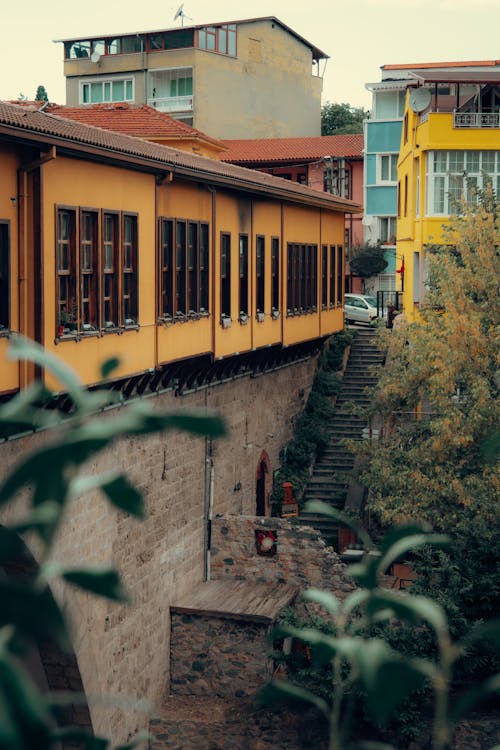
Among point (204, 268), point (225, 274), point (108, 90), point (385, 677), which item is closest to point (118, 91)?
point (108, 90)

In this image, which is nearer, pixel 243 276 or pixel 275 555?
pixel 275 555

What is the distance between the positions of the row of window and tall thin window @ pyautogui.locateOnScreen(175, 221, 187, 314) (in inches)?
1342

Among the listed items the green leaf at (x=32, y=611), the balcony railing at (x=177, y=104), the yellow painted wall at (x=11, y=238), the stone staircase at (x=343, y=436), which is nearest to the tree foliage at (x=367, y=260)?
the balcony railing at (x=177, y=104)

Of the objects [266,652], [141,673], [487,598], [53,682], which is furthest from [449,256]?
[53,682]

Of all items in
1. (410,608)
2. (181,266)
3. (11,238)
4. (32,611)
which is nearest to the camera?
(32,611)

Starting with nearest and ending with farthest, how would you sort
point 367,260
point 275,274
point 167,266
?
1. point 167,266
2. point 275,274
3. point 367,260

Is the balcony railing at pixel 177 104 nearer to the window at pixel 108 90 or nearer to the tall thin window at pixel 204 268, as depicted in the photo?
the window at pixel 108 90

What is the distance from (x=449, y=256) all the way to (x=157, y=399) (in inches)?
284

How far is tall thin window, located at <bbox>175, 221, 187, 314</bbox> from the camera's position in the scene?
19.3 metres

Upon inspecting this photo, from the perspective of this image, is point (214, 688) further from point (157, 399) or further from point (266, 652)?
point (157, 399)

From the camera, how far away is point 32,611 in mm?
2699

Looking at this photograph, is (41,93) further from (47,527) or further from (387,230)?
(47,527)

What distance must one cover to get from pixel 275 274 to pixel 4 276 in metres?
12.6

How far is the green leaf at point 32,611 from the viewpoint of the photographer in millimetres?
2672
